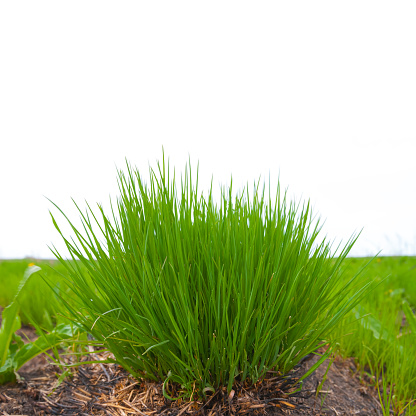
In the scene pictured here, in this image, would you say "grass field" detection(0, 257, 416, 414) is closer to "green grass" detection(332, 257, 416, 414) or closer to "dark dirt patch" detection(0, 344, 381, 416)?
"green grass" detection(332, 257, 416, 414)

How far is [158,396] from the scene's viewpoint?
60.5 inches

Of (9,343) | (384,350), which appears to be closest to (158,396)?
(9,343)

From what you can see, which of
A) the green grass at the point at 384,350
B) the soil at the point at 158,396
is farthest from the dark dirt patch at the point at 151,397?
the green grass at the point at 384,350

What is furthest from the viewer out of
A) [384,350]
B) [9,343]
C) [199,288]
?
A: [384,350]

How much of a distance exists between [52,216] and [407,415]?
1937mm

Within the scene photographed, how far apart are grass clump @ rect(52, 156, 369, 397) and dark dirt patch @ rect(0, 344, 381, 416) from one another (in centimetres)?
7

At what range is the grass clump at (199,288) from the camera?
134cm

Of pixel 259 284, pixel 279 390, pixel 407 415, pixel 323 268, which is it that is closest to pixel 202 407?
pixel 279 390

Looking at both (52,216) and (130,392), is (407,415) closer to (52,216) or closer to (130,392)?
(130,392)

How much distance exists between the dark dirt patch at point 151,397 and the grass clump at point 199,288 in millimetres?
68

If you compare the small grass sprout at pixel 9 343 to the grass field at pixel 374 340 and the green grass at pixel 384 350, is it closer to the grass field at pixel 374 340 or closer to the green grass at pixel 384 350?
the grass field at pixel 374 340

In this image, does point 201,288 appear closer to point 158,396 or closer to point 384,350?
point 158,396

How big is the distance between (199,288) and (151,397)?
542mm

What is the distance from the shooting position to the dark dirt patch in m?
1.45
